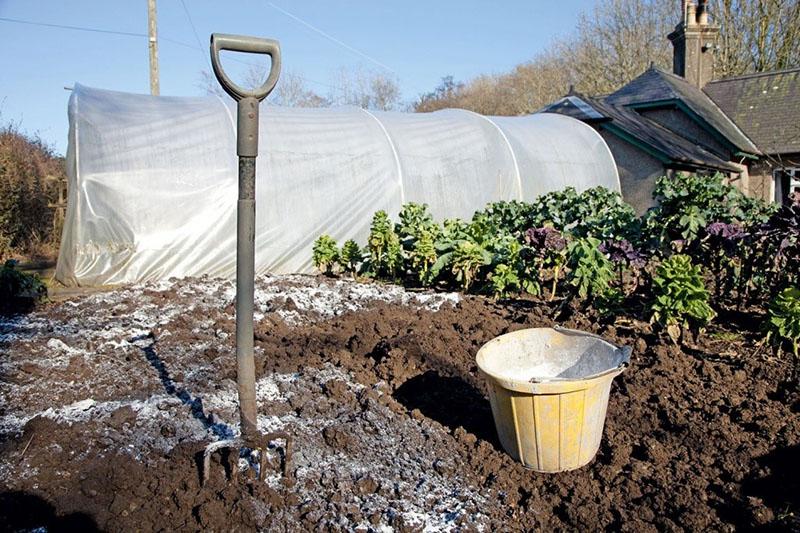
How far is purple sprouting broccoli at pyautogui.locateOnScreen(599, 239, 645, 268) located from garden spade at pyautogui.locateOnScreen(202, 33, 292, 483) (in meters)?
3.40

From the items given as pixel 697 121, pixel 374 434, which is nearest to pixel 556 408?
pixel 374 434

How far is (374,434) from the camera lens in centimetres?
327

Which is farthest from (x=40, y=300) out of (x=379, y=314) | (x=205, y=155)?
(x=379, y=314)

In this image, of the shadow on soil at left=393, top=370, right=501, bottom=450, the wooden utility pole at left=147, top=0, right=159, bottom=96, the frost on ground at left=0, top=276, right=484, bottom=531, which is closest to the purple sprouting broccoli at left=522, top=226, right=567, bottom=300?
the frost on ground at left=0, top=276, right=484, bottom=531

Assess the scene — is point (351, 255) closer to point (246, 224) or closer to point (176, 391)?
point (176, 391)

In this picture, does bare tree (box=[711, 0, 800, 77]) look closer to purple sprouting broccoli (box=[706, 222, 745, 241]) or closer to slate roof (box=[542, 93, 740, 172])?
slate roof (box=[542, 93, 740, 172])

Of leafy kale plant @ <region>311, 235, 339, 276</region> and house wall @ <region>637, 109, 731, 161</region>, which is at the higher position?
house wall @ <region>637, 109, 731, 161</region>

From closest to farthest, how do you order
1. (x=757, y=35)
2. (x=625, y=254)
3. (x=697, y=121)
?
(x=625, y=254)
(x=697, y=121)
(x=757, y=35)

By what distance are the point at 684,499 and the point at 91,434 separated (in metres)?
2.90

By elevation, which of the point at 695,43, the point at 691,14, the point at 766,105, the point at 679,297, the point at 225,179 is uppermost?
the point at 691,14

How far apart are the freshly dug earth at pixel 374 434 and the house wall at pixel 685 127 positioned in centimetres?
1493

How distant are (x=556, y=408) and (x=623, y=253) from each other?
2.74 meters

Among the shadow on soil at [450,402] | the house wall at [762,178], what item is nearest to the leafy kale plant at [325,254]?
the shadow on soil at [450,402]

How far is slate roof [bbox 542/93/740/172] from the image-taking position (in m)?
15.0
